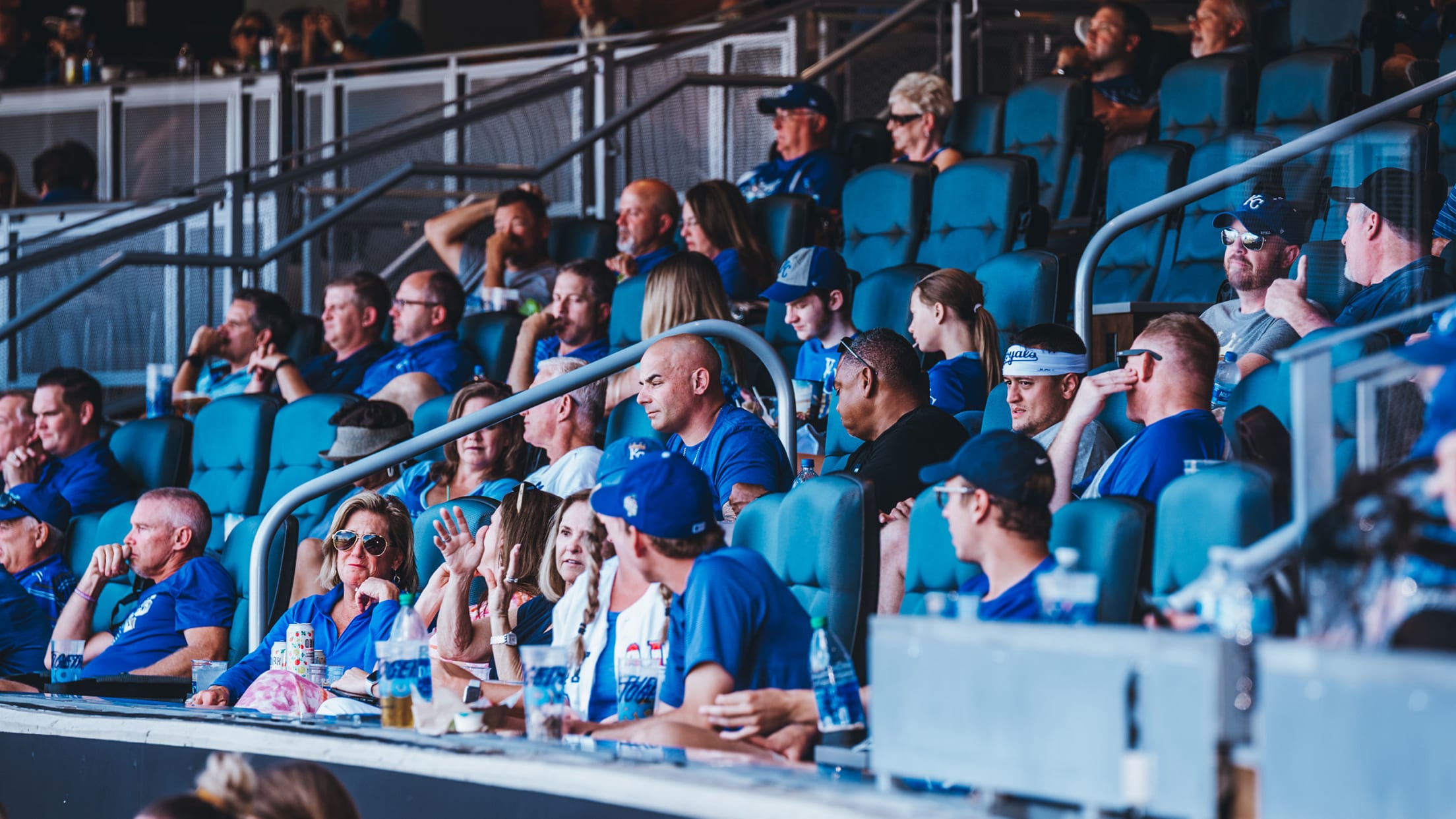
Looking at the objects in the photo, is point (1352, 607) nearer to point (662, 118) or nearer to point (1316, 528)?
point (1316, 528)

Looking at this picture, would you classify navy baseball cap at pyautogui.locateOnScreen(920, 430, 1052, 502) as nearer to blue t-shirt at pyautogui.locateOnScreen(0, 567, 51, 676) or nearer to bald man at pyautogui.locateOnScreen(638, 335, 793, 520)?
bald man at pyautogui.locateOnScreen(638, 335, 793, 520)

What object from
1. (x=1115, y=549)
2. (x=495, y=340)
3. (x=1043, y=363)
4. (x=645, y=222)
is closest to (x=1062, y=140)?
(x=645, y=222)

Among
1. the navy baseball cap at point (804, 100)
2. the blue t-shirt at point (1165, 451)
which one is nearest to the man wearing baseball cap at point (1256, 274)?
the blue t-shirt at point (1165, 451)

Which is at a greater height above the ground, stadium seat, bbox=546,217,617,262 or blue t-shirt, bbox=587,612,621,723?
stadium seat, bbox=546,217,617,262

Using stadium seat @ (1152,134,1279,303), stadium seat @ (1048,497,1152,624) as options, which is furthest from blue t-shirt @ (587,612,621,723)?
stadium seat @ (1152,134,1279,303)

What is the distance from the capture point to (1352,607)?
169 centimetres

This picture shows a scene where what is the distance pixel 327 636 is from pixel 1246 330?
237cm

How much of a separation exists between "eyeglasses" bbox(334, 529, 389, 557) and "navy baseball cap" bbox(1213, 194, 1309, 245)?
231cm

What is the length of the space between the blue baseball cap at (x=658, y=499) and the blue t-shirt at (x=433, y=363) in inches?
112

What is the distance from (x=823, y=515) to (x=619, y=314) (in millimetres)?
2443

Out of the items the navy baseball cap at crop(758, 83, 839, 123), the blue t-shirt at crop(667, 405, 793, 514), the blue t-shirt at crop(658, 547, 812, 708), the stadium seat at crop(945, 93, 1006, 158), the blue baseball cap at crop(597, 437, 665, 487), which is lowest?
the blue t-shirt at crop(658, 547, 812, 708)

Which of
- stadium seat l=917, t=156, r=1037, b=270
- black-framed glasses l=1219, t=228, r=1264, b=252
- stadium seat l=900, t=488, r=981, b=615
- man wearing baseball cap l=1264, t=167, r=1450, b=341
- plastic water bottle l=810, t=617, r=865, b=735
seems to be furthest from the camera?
stadium seat l=917, t=156, r=1037, b=270

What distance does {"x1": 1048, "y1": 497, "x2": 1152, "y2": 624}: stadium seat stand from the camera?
2.63 m

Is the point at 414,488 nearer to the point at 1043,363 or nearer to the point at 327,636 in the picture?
the point at 327,636
